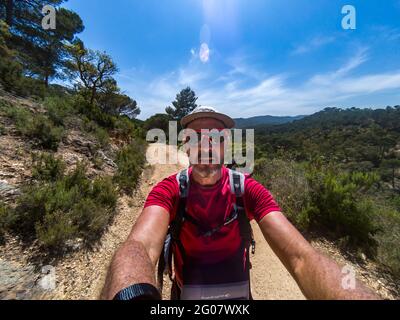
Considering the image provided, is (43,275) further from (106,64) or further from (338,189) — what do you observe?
(106,64)

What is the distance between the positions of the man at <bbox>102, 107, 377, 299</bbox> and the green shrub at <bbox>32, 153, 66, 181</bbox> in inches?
139

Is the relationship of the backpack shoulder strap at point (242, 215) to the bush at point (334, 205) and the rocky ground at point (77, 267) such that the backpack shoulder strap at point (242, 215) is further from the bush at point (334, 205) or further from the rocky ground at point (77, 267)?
the bush at point (334, 205)

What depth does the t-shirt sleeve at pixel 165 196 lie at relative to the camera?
5.59 feet

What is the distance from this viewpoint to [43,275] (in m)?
2.51


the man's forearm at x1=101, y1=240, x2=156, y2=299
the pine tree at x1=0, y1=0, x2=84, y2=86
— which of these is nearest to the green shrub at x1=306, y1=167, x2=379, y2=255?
the man's forearm at x1=101, y1=240, x2=156, y2=299

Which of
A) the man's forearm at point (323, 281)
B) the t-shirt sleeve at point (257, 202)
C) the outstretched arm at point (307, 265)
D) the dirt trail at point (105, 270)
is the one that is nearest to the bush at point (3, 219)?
the dirt trail at point (105, 270)

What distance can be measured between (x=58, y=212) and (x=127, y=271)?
278 centimetres

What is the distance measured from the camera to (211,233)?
1.63 m

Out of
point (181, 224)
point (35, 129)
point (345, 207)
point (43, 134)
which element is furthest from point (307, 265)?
point (35, 129)

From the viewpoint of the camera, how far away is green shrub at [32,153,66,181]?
155 inches

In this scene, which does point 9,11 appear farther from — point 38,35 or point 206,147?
point 206,147

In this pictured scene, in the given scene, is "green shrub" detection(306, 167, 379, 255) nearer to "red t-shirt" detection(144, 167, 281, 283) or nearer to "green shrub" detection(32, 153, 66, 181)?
"red t-shirt" detection(144, 167, 281, 283)

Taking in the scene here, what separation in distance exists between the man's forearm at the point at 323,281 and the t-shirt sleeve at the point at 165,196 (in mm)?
1058
